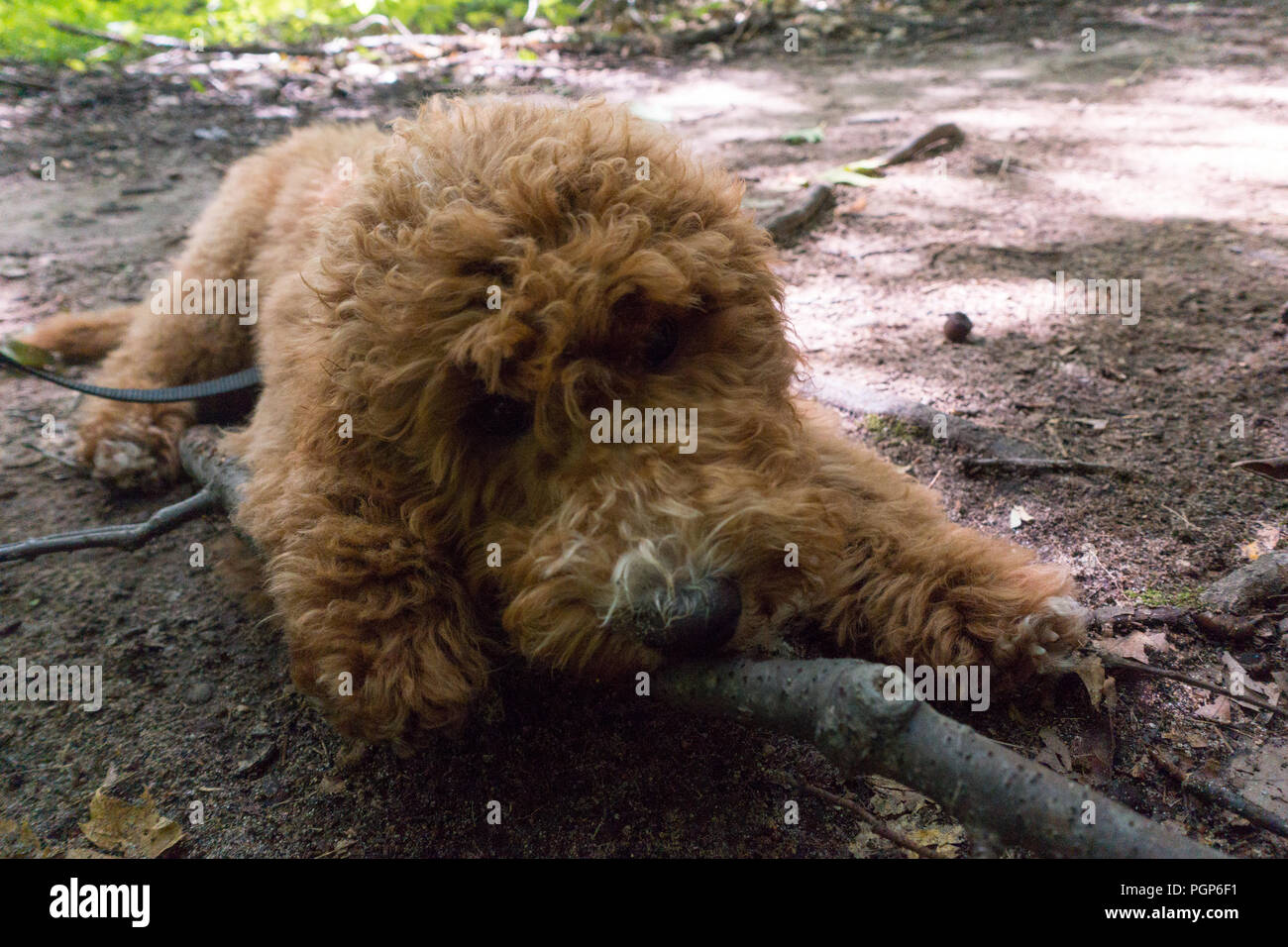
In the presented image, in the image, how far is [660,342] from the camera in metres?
2.50

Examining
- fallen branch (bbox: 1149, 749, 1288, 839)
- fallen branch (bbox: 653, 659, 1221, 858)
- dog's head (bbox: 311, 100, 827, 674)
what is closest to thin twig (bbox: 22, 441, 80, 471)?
dog's head (bbox: 311, 100, 827, 674)

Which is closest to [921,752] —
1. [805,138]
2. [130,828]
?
[130,828]

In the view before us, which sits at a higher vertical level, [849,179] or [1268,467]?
[849,179]

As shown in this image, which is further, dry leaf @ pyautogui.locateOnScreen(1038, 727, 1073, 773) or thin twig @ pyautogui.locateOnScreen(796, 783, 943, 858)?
dry leaf @ pyautogui.locateOnScreen(1038, 727, 1073, 773)

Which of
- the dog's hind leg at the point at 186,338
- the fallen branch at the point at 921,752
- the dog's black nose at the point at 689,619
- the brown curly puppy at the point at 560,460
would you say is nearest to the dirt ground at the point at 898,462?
the dog's hind leg at the point at 186,338

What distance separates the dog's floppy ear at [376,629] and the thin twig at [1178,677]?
1941mm

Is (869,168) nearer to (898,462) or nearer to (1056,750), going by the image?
(898,462)

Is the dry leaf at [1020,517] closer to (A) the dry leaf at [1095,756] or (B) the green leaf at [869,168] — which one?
(A) the dry leaf at [1095,756]

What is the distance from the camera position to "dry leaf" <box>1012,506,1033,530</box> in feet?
11.2

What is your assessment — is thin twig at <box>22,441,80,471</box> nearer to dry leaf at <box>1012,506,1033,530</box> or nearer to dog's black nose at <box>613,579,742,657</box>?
dog's black nose at <box>613,579,742,657</box>

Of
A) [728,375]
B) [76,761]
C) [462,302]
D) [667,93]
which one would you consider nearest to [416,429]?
[462,302]

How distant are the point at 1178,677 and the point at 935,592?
72 cm

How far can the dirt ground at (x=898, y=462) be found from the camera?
2441mm

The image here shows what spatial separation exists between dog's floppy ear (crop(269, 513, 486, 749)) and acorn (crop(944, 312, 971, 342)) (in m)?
3.19
